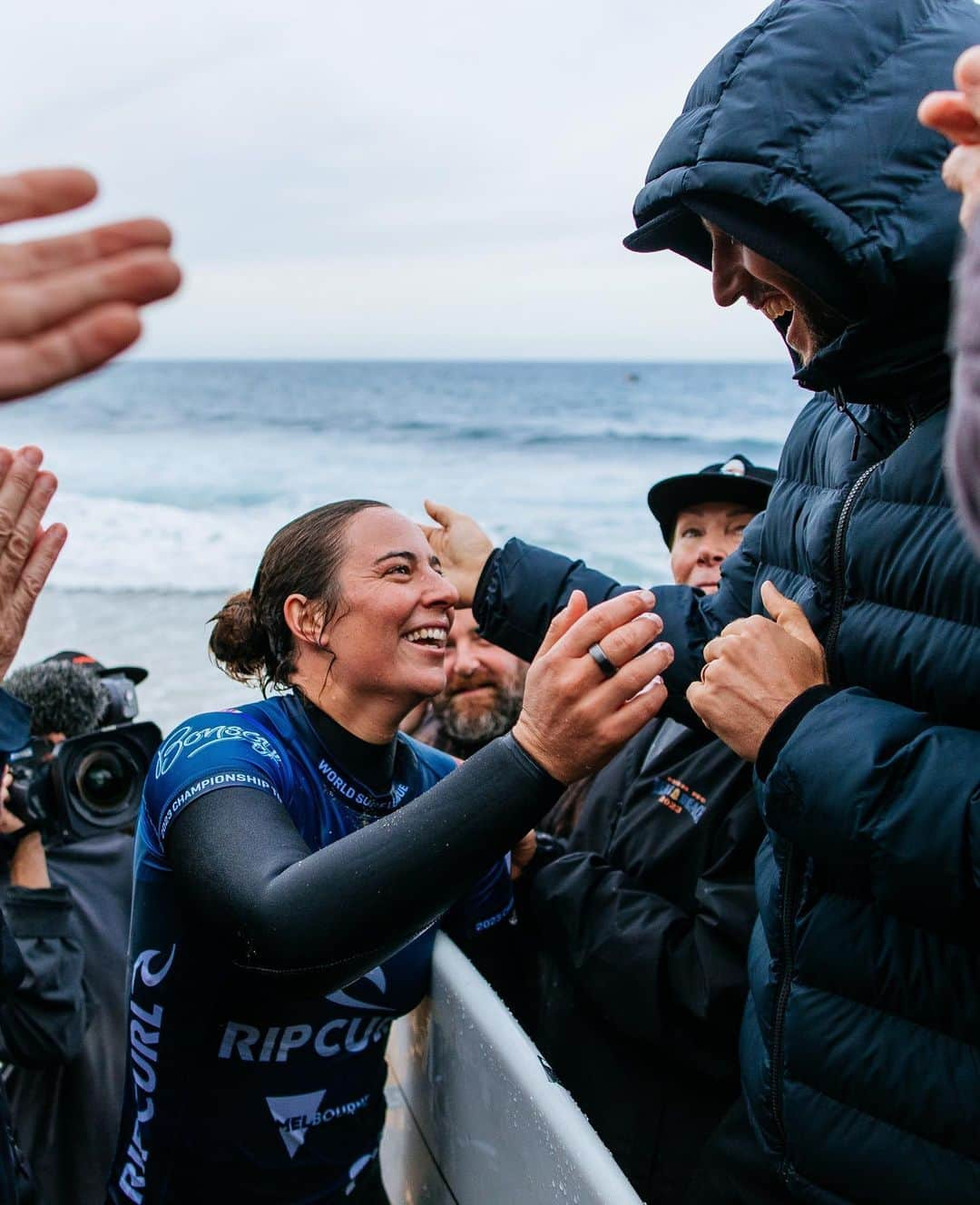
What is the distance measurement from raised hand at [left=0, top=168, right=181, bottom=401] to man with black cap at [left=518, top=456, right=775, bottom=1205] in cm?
167

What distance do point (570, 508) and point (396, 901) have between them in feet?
59.1

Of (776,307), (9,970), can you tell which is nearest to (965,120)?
(776,307)

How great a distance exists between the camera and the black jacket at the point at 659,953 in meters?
2.26

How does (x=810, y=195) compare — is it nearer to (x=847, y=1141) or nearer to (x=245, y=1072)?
(x=847, y=1141)

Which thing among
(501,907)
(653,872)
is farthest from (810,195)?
(501,907)

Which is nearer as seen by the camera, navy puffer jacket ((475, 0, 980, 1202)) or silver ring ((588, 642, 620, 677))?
navy puffer jacket ((475, 0, 980, 1202))

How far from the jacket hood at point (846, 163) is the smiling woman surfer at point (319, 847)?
53cm

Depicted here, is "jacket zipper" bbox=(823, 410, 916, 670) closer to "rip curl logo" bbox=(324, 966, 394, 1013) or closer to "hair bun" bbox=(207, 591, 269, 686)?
"rip curl logo" bbox=(324, 966, 394, 1013)

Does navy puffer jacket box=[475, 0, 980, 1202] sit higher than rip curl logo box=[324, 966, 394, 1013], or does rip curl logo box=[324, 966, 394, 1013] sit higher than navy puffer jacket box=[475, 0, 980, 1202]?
navy puffer jacket box=[475, 0, 980, 1202]

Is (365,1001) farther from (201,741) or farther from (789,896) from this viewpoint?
(789,896)

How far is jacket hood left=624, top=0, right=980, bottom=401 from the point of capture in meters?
1.43

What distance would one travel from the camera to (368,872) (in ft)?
5.36

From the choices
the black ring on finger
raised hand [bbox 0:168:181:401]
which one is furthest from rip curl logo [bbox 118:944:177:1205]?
raised hand [bbox 0:168:181:401]

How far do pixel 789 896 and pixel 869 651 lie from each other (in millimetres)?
357
